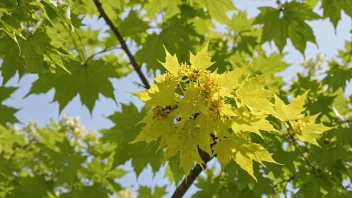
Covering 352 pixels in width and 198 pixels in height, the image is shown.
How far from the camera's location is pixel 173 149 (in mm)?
1721

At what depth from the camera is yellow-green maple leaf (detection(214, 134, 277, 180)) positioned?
5.57 ft

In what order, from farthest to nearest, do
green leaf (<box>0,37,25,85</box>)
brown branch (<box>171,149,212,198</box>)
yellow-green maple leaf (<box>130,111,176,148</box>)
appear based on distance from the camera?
brown branch (<box>171,149,212,198</box>)
green leaf (<box>0,37,25,85</box>)
yellow-green maple leaf (<box>130,111,176,148</box>)

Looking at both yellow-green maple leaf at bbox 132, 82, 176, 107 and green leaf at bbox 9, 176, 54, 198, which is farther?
green leaf at bbox 9, 176, 54, 198

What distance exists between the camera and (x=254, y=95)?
1.70m

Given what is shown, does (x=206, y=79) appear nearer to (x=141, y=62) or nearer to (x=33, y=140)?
(x=141, y=62)

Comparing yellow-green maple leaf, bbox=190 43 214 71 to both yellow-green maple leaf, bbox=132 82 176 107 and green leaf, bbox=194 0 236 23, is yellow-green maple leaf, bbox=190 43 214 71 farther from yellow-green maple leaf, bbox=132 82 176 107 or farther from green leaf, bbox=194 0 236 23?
green leaf, bbox=194 0 236 23

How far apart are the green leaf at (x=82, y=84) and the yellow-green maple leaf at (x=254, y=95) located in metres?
1.69

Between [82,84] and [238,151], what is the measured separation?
1890 millimetres

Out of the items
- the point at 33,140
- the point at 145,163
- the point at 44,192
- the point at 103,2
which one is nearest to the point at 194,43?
the point at 103,2

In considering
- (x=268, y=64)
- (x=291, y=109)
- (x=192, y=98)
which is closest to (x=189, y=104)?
(x=192, y=98)

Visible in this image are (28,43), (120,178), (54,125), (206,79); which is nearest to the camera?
(206,79)

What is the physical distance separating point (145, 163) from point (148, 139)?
1.50 m

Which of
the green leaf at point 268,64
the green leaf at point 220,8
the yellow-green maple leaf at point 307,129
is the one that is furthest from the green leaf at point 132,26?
the yellow-green maple leaf at point 307,129

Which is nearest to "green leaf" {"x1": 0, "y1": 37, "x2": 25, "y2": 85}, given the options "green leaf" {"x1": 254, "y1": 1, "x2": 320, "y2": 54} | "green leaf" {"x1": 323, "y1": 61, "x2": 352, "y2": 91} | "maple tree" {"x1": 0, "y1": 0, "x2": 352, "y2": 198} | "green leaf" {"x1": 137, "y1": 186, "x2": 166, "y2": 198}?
"maple tree" {"x1": 0, "y1": 0, "x2": 352, "y2": 198}
